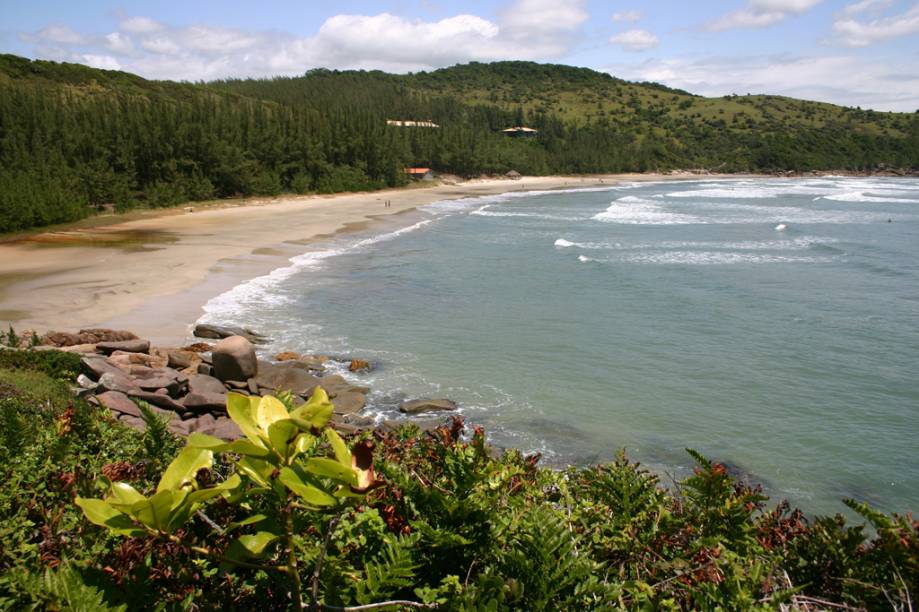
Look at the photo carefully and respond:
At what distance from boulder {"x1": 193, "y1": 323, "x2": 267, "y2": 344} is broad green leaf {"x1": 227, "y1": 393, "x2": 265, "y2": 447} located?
52.2 ft

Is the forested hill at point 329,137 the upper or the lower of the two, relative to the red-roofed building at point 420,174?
upper

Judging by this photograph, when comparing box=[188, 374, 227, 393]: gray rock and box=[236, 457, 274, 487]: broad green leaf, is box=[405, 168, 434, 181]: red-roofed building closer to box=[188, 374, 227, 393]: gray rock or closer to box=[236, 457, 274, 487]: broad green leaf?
box=[188, 374, 227, 393]: gray rock

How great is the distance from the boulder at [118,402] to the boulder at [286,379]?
10.2 ft

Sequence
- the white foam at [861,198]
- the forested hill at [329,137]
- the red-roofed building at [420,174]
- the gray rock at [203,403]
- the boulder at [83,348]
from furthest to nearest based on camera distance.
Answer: the red-roofed building at [420,174]
the white foam at [861,198]
the forested hill at [329,137]
the boulder at [83,348]
the gray rock at [203,403]

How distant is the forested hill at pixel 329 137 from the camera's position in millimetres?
45094

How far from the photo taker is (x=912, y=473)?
10.9m

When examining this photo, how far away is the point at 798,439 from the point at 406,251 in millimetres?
23518

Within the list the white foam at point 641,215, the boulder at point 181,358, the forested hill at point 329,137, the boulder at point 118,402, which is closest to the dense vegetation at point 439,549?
the boulder at point 118,402

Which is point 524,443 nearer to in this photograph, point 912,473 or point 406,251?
point 912,473

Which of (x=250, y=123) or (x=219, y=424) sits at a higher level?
(x=250, y=123)

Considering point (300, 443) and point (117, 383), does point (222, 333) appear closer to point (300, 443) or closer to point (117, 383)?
point (117, 383)

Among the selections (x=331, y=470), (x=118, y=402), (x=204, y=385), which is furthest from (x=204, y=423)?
(x=331, y=470)

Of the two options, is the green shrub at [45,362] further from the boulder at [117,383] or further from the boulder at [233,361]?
the boulder at [233,361]

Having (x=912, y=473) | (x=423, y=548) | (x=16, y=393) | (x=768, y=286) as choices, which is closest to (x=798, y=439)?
(x=912, y=473)
